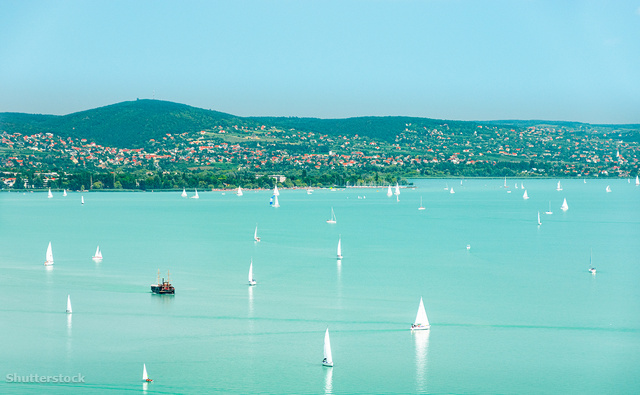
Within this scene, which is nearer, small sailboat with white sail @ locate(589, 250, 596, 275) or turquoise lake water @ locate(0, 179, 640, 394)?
turquoise lake water @ locate(0, 179, 640, 394)

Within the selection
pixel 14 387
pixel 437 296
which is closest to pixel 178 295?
pixel 437 296

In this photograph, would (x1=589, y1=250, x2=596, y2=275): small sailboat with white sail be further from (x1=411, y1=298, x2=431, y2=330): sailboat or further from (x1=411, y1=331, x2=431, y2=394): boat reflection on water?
(x1=411, y1=331, x2=431, y2=394): boat reflection on water

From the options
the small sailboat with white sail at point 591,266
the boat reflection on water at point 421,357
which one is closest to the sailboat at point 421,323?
the boat reflection on water at point 421,357

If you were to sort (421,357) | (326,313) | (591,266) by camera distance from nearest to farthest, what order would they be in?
(421,357)
(326,313)
(591,266)

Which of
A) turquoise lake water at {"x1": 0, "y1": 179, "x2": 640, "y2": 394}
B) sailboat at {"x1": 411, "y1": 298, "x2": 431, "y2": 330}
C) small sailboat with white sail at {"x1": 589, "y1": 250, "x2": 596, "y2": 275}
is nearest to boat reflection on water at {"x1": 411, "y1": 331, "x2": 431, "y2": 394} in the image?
turquoise lake water at {"x1": 0, "y1": 179, "x2": 640, "y2": 394}

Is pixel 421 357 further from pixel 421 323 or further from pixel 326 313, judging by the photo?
pixel 326 313

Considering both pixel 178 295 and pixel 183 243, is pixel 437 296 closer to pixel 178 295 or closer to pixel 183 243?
pixel 178 295

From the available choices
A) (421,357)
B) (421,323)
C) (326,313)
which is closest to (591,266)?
(326,313)

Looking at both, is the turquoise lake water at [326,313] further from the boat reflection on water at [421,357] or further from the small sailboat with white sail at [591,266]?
the small sailboat with white sail at [591,266]
